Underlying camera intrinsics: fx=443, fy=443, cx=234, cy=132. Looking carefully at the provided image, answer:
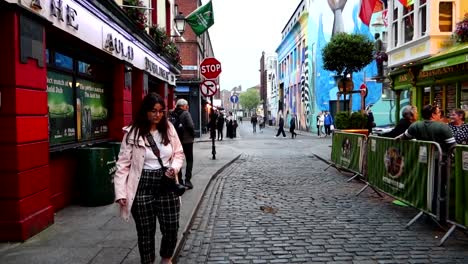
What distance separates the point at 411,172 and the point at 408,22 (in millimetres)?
13501

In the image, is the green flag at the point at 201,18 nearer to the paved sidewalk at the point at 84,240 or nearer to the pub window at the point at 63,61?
the pub window at the point at 63,61

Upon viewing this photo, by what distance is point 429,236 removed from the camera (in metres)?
5.75

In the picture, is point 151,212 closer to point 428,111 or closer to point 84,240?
point 84,240

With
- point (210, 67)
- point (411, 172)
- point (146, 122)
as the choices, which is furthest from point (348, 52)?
point (146, 122)

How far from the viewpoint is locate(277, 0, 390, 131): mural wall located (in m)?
36.3

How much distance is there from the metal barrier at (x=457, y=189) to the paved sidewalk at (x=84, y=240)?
3389mm

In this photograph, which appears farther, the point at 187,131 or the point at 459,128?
the point at 187,131

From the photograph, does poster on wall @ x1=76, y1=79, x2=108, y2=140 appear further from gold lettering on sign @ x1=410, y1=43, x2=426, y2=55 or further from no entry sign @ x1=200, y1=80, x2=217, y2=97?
gold lettering on sign @ x1=410, y1=43, x2=426, y2=55

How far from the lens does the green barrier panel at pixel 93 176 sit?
23.5 ft

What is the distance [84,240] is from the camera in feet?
17.1

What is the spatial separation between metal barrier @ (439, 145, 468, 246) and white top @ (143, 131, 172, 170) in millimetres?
3533

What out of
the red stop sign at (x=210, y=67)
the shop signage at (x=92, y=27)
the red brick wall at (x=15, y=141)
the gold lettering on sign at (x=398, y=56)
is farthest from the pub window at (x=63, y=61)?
the gold lettering on sign at (x=398, y=56)

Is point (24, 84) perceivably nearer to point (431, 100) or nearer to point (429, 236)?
point (429, 236)

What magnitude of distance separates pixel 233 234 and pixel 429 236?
256 cm
